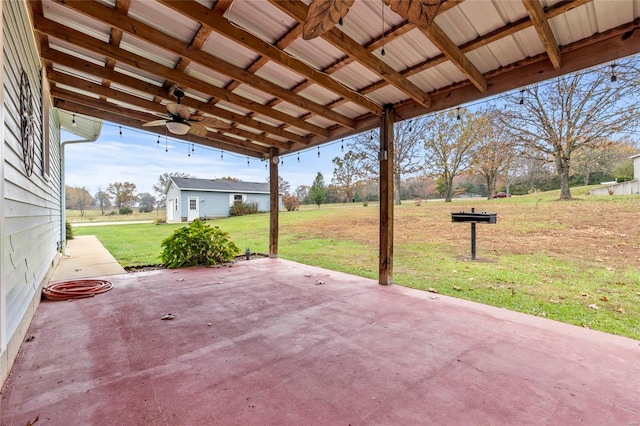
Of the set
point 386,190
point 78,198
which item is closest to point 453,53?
point 386,190

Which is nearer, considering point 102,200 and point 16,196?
point 16,196

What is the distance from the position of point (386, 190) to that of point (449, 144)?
6290mm

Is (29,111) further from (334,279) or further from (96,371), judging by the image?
(334,279)

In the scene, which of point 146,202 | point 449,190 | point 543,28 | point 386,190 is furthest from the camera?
point 146,202

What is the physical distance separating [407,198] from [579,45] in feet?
27.8

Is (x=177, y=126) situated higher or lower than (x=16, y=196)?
higher

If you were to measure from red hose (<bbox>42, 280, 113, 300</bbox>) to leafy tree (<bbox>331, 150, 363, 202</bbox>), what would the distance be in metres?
9.52

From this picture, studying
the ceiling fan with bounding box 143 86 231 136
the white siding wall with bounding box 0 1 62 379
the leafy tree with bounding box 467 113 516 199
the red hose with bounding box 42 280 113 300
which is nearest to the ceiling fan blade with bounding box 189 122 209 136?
the ceiling fan with bounding box 143 86 231 136

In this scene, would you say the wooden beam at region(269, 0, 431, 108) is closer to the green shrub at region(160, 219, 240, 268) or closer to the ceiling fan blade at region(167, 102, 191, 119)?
the ceiling fan blade at region(167, 102, 191, 119)

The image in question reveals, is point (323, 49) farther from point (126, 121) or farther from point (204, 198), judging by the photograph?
point (204, 198)

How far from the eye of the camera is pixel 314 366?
2164 mm

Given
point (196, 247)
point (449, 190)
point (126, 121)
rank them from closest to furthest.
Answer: point (126, 121) → point (196, 247) → point (449, 190)

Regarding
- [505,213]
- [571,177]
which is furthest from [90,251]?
[571,177]

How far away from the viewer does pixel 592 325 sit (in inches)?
118
